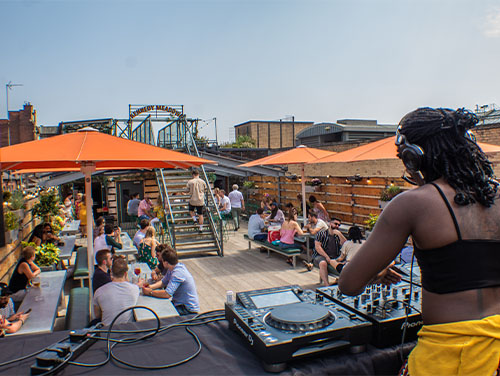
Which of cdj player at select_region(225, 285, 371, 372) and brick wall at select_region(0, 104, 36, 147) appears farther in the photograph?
brick wall at select_region(0, 104, 36, 147)

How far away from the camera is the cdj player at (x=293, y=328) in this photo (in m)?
1.55

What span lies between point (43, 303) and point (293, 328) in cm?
409

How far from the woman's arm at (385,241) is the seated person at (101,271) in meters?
4.62

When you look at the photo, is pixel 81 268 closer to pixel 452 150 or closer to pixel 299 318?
pixel 299 318

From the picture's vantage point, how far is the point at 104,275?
5.23 m

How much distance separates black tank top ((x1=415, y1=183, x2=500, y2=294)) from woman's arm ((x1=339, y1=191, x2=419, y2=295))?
11 centimetres

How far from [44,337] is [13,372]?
35cm

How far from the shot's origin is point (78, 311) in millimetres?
4559

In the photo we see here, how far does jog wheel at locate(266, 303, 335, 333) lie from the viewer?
64.6 inches

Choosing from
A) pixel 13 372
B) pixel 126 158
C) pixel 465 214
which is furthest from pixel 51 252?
pixel 465 214

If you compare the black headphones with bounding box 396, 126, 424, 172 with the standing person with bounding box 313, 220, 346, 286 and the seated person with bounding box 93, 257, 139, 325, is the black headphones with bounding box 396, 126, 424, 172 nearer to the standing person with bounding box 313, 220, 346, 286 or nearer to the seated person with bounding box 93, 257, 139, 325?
the seated person with bounding box 93, 257, 139, 325

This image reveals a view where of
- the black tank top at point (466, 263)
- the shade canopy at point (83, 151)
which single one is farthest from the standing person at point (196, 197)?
the black tank top at point (466, 263)

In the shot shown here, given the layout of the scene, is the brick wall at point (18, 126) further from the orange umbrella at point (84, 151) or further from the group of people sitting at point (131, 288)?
the orange umbrella at point (84, 151)

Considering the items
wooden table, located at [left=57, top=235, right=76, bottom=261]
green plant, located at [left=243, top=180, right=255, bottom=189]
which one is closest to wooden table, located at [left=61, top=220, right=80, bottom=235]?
wooden table, located at [left=57, top=235, right=76, bottom=261]
